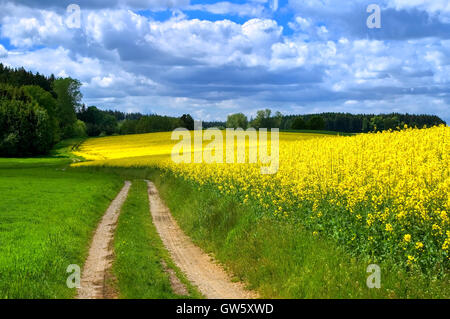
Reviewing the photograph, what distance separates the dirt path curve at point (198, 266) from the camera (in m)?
11.1

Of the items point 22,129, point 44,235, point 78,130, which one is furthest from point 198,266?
point 78,130

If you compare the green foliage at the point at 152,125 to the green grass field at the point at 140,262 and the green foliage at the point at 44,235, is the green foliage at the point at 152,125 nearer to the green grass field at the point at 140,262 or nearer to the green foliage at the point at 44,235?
the green foliage at the point at 44,235

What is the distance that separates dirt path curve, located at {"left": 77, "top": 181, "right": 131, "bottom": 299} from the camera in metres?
10.9

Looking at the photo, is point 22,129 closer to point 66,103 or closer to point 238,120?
point 66,103

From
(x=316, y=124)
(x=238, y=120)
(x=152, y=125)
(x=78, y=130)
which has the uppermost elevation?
(x=238, y=120)

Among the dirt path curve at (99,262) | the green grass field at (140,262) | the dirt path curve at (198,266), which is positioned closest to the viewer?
the green grass field at (140,262)

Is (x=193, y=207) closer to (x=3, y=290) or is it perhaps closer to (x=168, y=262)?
(x=168, y=262)

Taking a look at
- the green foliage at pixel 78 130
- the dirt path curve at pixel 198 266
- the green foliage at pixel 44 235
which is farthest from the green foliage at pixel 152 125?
the dirt path curve at pixel 198 266

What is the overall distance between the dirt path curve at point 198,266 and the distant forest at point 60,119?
26864 mm

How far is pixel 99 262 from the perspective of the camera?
13.9m

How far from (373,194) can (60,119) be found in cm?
12594

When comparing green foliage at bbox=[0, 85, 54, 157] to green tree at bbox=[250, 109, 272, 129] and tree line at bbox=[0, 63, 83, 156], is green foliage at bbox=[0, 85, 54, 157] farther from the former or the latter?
green tree at bbox=[250, 109, 272, 129]

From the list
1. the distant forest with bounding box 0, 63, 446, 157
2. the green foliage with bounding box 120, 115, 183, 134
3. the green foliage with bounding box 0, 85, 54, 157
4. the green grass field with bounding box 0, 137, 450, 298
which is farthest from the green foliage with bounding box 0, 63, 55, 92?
the green grass field with bounding box 0, 137, 450, 298
